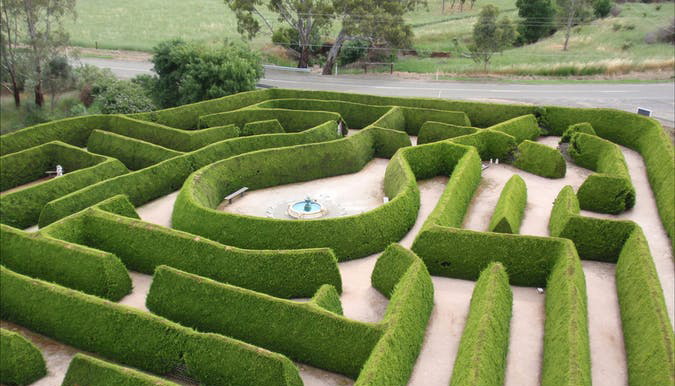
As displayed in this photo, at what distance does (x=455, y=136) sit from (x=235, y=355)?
26.1m

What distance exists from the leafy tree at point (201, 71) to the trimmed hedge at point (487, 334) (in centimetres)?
3182

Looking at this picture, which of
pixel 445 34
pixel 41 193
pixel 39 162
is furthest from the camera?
pixel 445 34

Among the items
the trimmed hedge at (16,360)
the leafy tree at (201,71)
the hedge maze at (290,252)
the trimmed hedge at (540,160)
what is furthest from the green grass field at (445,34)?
the trimmed hedge at (16,360)

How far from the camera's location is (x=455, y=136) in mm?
40312

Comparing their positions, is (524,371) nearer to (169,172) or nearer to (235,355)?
(235,355)

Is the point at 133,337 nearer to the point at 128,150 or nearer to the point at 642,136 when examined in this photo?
the point at 128,150

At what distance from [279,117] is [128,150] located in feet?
38.6

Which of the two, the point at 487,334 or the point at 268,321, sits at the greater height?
the point at 487,334

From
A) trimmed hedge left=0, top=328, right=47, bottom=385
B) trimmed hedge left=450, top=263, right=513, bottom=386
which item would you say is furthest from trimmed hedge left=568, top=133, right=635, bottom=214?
trimmed hedge left=0, top=328, right=47, bottom=385

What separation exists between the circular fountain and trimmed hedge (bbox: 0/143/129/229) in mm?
10887

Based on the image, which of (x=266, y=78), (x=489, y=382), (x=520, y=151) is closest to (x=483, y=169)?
(x=520, y=151)

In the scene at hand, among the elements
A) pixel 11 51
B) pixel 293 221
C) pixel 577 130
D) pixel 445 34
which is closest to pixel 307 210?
pixel 293 221

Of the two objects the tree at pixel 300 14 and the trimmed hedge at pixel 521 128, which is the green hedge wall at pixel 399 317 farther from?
the tree at pixel 300 14

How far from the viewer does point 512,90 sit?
175ft
